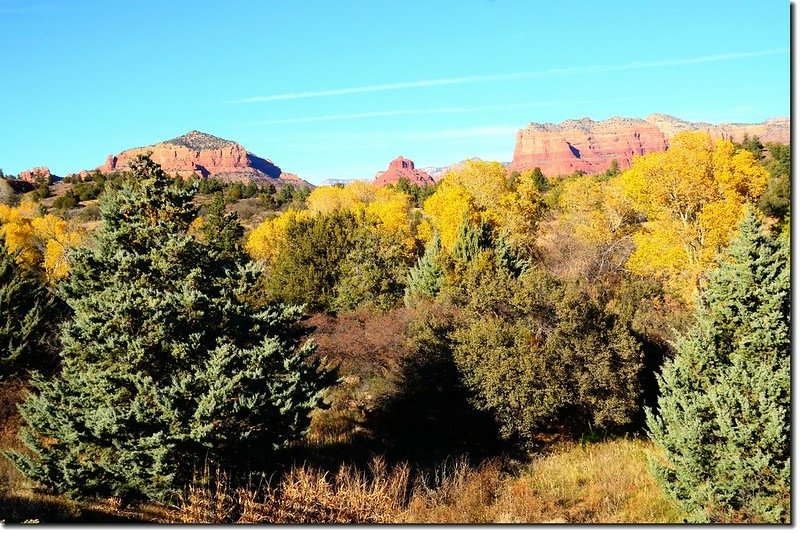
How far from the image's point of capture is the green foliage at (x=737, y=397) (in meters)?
10.0

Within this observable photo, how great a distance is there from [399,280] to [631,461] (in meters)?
17.4

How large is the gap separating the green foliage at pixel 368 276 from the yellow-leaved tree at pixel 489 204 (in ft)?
33.2

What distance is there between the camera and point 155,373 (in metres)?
12.6

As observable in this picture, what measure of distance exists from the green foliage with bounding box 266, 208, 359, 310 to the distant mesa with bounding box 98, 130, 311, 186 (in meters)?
105

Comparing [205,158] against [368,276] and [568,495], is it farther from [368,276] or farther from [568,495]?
[568,495]

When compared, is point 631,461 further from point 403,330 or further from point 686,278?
point 686,278

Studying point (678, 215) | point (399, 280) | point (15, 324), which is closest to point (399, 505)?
point (15, 324)

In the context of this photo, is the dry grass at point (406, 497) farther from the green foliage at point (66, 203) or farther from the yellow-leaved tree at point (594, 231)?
the green foliage at point (66, 203)

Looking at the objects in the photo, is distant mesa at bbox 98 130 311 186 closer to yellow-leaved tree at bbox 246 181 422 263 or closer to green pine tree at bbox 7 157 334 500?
yellow-leaved tree at bbox 246 181 422 263

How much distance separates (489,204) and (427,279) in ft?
55.2

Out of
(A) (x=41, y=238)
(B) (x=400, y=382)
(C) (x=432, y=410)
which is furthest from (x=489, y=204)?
(A) (x=41, y=238)

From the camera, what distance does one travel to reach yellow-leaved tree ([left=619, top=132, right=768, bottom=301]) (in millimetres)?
27297

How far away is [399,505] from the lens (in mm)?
11984

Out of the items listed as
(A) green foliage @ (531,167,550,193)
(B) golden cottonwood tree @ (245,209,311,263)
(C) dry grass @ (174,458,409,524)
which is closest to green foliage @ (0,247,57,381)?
(C) dry grass @ (174,458,409,524)
